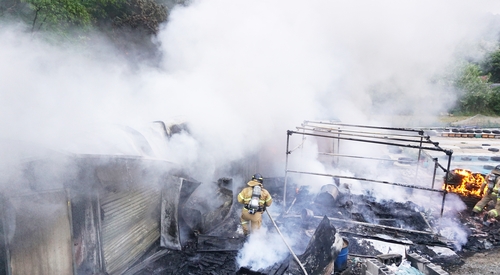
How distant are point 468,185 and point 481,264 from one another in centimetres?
415

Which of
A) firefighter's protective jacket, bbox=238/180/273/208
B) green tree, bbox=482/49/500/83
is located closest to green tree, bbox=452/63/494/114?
green tree, bbox=482/49/500/83

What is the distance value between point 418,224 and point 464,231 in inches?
42.9

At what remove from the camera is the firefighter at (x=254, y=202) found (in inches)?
266

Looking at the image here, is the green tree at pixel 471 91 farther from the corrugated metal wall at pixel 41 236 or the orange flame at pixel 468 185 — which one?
the corrugated metal wall at pixel 41 236

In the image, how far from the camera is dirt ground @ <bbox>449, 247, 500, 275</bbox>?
6.48 metres

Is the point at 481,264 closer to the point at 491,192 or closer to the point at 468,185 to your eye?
the point at 491,192

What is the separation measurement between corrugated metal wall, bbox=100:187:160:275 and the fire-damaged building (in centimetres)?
2

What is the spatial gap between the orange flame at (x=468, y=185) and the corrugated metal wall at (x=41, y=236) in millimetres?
10824

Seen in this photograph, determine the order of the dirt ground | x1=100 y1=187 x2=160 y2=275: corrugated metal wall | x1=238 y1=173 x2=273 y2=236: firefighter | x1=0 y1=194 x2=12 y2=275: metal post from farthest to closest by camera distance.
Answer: x1=238 y1=173 x2=273 y2=236: firefighter → the dirt ground → x1=100 y1=187 x2=160 y2=275: corrugated metal wall → x1=0 y1=194 x2=12 y2=275: metal post

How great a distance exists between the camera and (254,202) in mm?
6715

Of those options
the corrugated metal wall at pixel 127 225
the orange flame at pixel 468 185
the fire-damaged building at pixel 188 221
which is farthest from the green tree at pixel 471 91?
the corrugated metal wall at pixel 127 225

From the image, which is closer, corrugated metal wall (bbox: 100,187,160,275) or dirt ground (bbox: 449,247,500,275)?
corrugated metal wall (bbox: 100,187,160,275)

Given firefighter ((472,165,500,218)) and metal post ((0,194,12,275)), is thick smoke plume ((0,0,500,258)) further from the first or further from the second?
firefighter ((472,165,500,218))

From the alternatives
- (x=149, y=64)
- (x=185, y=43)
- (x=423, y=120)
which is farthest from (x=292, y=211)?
(x=423, y=120)
